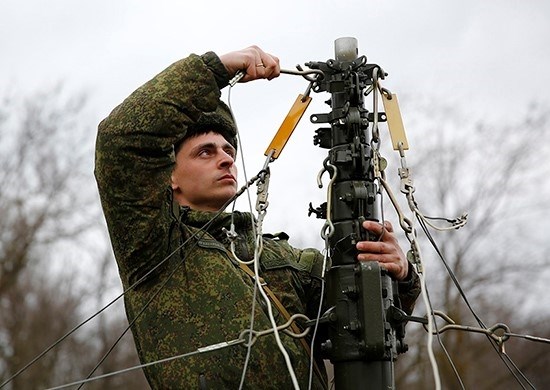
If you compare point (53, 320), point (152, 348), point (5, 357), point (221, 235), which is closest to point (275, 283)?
point (221, 235)

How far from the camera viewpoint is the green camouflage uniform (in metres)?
3.34

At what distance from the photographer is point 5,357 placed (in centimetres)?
2295

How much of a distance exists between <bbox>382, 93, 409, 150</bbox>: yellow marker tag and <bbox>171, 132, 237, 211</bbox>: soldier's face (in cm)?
90

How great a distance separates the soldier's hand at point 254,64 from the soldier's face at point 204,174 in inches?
30.4

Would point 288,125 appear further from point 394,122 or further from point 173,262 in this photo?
point 173,262

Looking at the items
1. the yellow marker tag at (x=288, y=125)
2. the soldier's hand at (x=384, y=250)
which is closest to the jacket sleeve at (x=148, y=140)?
the yellow marker tag at (x=288, y=125)

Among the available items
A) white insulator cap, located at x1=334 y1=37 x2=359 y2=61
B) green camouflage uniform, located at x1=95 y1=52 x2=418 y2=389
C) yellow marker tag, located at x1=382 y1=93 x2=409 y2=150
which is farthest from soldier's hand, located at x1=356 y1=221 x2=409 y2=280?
white insulator cap, located at x1=334 y1=37 x2=359 y2=61

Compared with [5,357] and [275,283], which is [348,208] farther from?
[5,357]

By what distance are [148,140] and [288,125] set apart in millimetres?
506

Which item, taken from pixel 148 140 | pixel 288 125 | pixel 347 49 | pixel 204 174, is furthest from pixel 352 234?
pixel 204 174

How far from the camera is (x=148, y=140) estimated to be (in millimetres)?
3330

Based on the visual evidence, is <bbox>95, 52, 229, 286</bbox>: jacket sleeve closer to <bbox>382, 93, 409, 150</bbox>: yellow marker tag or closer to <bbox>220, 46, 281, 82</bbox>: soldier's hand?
<bbox>220, 46, 281, 82</bbox>: soldier's hand

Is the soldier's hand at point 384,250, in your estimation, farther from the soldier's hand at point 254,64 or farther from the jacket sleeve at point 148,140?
the jacket sleeve at point 148,140

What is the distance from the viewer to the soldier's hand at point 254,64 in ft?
10.8
